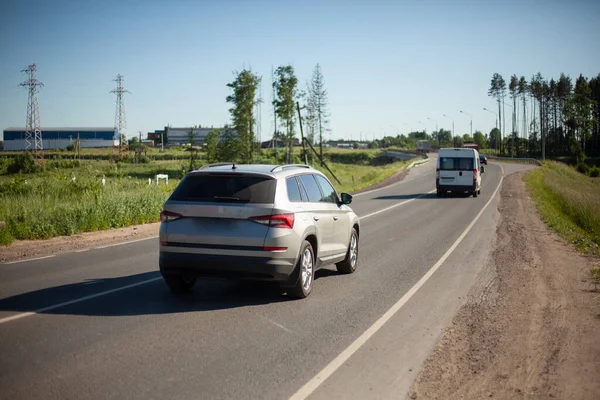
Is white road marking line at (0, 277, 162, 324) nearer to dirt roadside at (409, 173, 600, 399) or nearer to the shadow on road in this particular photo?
the shadow on road

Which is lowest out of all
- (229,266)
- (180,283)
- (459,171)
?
(180,283)

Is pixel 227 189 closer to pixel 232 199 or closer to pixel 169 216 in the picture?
pixel 232 199

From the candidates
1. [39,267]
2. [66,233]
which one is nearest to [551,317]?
[39,267]

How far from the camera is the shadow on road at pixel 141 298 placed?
25.9 ft

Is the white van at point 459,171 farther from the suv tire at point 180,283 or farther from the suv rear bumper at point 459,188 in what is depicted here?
the suv tire at point 180,283

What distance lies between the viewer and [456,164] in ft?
112

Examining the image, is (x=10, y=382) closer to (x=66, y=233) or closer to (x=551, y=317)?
(x=551, y=317)

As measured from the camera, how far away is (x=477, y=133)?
19638cm

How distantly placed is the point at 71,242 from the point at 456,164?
2403cm

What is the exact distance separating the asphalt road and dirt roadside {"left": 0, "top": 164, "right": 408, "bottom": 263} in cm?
106

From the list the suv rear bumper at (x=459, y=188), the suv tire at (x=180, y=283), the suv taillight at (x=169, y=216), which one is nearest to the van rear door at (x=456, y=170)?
the suv rear bumper at (x=459, y=188)

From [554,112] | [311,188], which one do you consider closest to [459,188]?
[311,188]

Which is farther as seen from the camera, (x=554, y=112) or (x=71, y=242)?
(x=554, y=112)

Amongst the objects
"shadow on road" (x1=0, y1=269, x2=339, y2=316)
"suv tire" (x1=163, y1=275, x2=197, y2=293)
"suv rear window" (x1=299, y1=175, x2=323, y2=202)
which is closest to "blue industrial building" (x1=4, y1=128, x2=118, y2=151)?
"shadow on road" (x1=0, y1=269, x2=339, y2=316)
